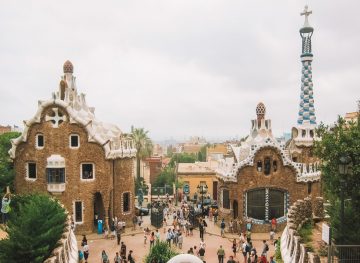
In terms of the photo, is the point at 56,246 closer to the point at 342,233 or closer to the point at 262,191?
the point at 342,233

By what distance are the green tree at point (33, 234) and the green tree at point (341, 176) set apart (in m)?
11.0

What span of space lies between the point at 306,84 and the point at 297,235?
69.0ft

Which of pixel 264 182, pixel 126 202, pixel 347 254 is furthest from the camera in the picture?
pixel 126 202

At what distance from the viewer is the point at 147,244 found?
88.0 ft

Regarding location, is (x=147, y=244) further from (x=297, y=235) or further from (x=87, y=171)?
(x=297, y=235)

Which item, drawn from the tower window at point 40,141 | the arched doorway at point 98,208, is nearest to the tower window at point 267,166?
the arched doorway at point 98,208

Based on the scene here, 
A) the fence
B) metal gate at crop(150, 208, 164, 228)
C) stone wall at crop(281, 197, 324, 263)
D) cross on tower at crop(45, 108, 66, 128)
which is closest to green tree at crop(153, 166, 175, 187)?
metal gate at crop(150, 208, 164, 228)

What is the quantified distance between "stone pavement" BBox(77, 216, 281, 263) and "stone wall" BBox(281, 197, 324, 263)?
4155mm

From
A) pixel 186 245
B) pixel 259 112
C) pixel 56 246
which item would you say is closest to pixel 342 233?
pixel 56 246

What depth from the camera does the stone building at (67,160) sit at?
29469mm

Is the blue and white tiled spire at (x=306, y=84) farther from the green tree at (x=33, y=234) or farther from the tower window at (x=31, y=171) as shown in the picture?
the green tree at (x=33, y=234)

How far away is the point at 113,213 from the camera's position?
Answer: 1260 inches

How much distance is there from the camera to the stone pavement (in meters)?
24.1

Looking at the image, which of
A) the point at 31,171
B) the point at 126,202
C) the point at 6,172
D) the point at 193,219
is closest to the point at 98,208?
the point at 126,202
